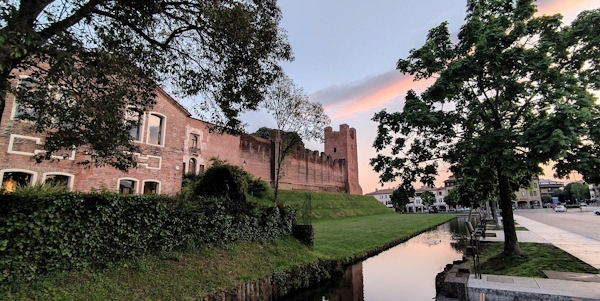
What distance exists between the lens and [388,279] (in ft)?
32.1

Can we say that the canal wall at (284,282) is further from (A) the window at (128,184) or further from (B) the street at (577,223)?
(B) the street at (577,223)

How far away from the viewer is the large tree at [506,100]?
6.20 metres

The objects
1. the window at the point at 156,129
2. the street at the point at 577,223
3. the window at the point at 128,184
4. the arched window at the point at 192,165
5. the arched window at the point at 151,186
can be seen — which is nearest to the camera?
the street at the point at 577,223

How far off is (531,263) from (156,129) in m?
19.5

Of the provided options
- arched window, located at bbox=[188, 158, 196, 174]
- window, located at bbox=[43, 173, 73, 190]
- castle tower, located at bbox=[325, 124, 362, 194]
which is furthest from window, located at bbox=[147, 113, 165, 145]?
castle tower, located at bbox=[325, 124, 362, 194]

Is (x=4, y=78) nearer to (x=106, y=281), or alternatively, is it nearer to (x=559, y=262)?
(x=106, y=281)

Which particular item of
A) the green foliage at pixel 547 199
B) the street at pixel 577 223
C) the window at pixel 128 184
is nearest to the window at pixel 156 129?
the window at pixel 128 184

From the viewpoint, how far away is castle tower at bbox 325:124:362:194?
Result: 55.8 metres

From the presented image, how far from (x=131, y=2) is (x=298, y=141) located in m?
13.4

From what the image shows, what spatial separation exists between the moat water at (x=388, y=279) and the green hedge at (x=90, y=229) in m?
3.38

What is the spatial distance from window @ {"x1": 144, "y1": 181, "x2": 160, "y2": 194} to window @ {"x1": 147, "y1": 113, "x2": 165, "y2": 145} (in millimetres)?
2511

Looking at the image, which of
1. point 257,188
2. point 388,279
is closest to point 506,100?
point 388,279

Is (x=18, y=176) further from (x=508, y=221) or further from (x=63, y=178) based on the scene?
(x=508, y=221)

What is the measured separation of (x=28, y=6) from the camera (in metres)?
4.31
